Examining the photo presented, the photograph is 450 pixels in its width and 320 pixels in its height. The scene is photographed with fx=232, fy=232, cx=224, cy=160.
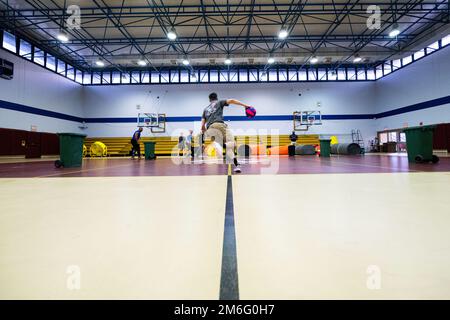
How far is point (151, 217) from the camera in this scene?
1188 mm

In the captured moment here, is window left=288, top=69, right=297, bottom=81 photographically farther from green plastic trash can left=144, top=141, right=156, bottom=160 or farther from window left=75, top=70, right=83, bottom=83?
window left=75, top=70, right=83, bottom=83

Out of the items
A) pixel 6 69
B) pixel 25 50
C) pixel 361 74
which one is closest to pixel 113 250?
pixel 6 69

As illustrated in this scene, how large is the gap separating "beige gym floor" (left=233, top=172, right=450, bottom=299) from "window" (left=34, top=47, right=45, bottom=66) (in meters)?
20.2

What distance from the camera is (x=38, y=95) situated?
15.4 metres

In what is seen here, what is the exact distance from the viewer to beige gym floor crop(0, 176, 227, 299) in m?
0.54

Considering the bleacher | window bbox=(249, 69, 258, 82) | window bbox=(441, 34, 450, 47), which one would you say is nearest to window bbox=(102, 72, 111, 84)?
the bleacher

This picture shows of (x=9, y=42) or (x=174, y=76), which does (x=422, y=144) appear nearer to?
(x=174, y=76)

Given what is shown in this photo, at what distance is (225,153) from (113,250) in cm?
549

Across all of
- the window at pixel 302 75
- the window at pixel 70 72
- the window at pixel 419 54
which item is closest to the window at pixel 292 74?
the window at pixel 302 75

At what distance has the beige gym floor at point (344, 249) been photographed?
535 mm

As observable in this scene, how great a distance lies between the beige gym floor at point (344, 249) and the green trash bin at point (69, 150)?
5280 mm

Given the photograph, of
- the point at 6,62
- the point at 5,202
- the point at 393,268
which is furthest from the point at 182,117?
the point at 393,268

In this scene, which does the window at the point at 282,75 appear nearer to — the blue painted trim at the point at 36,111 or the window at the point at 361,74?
the window at the point at 361,74
